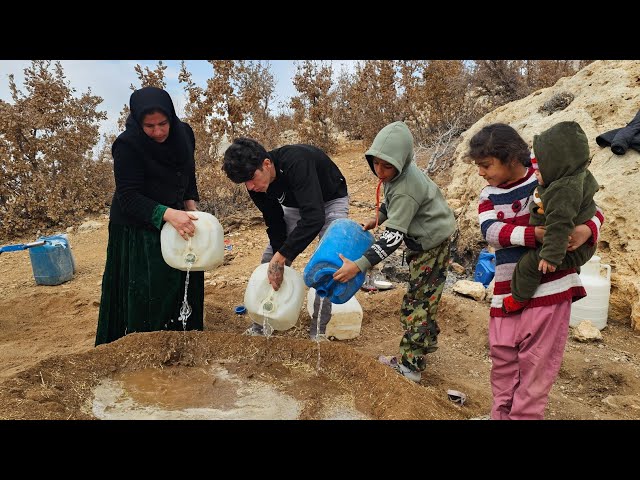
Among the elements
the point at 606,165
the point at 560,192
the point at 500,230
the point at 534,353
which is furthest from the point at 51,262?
the point at 606,165

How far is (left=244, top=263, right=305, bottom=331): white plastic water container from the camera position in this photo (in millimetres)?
3068

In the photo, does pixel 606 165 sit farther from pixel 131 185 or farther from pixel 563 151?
pixel 131 185

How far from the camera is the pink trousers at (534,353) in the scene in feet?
7.05

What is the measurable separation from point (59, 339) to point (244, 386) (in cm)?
221

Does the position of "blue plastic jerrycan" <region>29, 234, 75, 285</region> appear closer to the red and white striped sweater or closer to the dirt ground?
the dirt ground

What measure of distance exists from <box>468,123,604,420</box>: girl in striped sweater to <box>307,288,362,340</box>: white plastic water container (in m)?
1.61

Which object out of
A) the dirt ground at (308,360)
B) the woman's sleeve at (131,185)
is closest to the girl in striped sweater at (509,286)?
the dirt ground at (308,360)

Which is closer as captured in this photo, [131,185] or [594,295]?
[131,185]

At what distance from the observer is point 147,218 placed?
2.97m

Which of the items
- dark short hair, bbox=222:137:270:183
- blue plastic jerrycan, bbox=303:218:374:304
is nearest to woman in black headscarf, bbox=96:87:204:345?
dark short hair, bbox=222:137:270:183

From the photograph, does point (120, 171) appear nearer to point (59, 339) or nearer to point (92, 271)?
point (59, 339)

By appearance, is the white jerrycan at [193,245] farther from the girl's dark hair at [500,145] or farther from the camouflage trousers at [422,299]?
the girl's dark hair at [500,145]

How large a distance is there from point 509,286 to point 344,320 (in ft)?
5.85

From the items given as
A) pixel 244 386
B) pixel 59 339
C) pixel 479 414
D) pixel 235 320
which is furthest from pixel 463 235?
pixel 59 339
